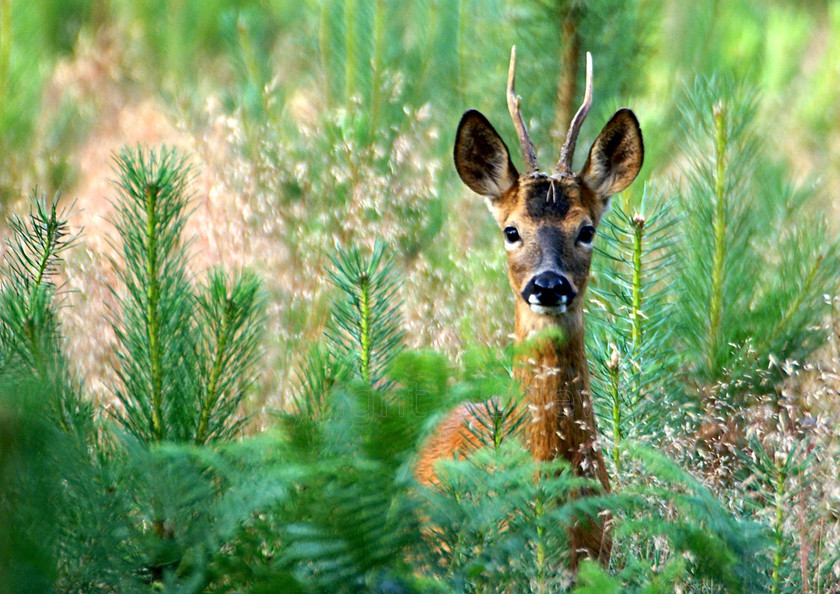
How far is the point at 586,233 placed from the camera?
326 centimetres

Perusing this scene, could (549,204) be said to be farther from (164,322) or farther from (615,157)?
(164,322)

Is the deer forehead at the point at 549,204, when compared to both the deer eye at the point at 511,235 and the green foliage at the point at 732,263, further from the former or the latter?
the green foliage at the point at 732,263

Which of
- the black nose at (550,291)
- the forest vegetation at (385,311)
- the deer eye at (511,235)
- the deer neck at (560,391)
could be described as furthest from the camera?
the deer eye at (511,235)

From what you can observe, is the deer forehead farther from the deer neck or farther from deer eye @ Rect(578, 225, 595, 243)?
the deer neck

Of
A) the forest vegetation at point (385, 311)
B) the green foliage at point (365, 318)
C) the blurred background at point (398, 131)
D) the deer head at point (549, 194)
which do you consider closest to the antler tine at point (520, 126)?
the deer head at point (549, 194)

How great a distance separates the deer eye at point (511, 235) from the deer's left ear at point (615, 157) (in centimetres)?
35

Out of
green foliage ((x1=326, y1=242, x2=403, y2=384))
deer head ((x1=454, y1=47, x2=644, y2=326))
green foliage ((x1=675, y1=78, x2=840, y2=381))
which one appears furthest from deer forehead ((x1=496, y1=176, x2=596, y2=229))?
green foliage ((x1=326, y1=242, x2=403, y2=384))

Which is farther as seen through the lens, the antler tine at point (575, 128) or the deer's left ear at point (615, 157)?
the deer's left ear at point (615, 157)

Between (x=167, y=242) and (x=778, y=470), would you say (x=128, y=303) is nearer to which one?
(x=167, y=242)

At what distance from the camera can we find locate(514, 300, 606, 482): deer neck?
2.73 meters

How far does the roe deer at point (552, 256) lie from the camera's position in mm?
2807

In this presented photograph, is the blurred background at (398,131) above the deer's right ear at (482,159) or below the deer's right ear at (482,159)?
above

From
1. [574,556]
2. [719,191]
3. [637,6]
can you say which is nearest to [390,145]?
[637,6]

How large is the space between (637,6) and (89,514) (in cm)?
387
